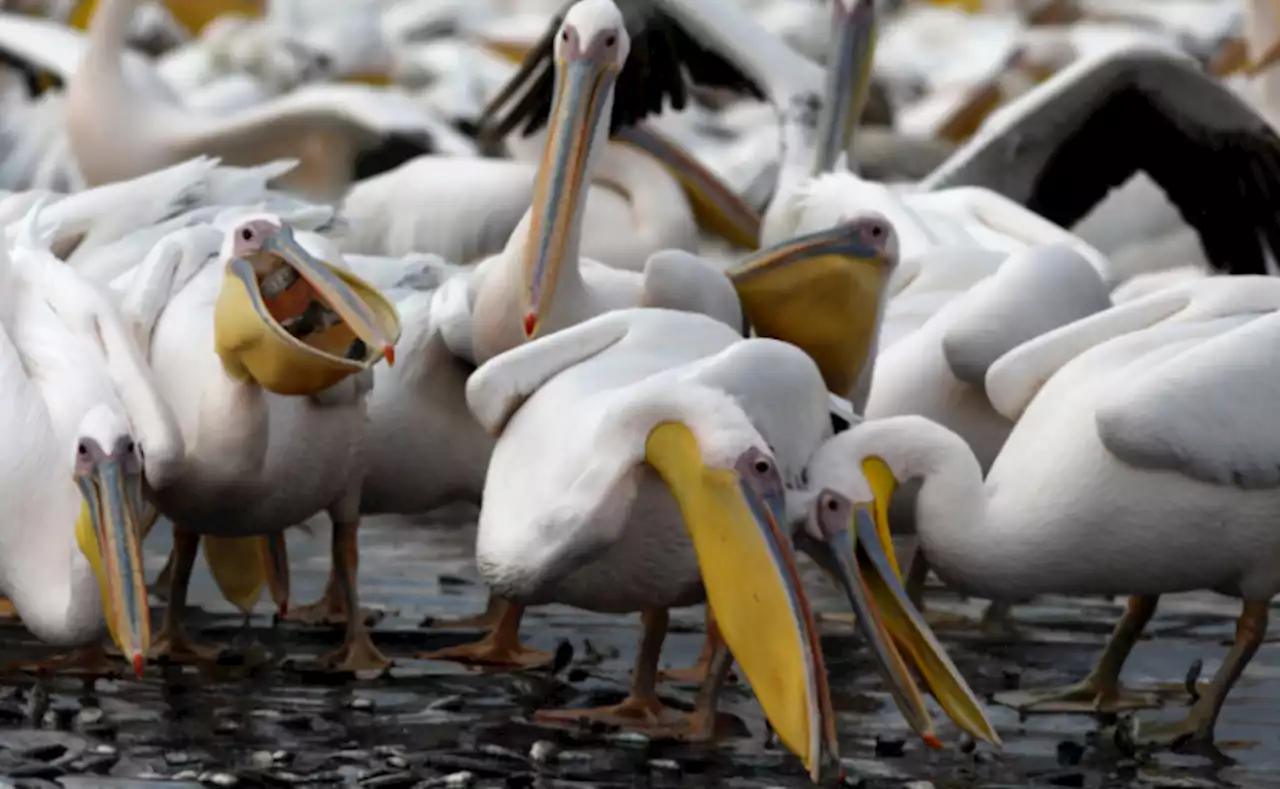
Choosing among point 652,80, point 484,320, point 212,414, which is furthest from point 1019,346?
point 652,80

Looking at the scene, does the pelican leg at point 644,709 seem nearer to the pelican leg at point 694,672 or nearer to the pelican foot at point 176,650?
the pelican leg at point 694,672

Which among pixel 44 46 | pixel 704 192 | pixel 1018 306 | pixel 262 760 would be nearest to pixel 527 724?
pixel 262 760

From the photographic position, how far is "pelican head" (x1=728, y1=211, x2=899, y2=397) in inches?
203

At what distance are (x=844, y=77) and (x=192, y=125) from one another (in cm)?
236

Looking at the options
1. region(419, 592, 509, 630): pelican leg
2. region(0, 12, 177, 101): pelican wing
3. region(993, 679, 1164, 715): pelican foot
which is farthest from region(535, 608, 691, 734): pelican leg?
region(0, 12, 177, 101): pelican wing

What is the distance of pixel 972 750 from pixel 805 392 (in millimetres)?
664

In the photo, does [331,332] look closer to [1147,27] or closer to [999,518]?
[999,518]

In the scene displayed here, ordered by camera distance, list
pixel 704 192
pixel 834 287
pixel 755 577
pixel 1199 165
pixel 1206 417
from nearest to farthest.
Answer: pixel 755 577 < pixel 1206 417 < pixel 834 287 < pixel 1199 165 < pixel 704 192

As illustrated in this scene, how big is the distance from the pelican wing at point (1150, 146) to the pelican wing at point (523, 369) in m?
3.38

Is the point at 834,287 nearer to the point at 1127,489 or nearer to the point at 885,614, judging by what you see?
the point at 1127,489

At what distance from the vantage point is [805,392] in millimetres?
4535

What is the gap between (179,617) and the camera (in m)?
5.21

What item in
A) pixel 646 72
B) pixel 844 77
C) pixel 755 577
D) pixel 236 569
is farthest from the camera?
pixel 844 77

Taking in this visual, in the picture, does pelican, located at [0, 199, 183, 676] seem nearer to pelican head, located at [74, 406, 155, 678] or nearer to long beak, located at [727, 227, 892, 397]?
pelican head, located at [74, 406, 155, 678]
